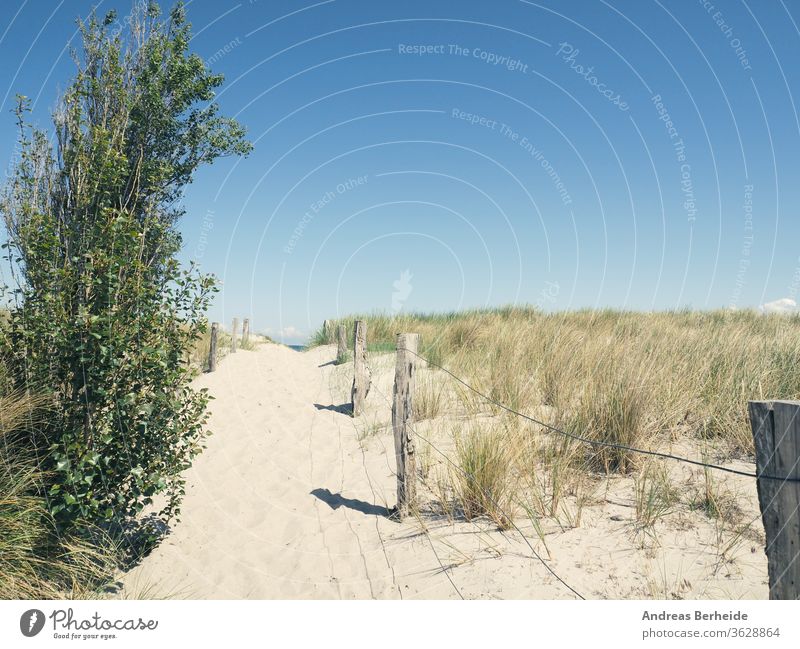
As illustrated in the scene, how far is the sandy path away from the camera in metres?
4.54

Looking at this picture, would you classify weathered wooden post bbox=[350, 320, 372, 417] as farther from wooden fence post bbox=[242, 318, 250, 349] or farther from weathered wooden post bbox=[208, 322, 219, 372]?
wooden fence post bbox=[242, 318, 250, 349]

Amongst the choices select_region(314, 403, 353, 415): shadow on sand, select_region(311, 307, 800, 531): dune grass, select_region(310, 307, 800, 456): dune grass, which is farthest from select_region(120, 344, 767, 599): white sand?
select_region(314, 403, 353, 415): shadow on sand

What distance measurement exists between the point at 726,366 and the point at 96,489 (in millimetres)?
7404

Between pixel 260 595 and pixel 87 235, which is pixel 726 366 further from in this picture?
pixel 87 235

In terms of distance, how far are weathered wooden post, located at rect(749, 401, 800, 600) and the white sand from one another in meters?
1.31

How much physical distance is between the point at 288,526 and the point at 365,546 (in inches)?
50.6

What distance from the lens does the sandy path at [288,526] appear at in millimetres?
4539

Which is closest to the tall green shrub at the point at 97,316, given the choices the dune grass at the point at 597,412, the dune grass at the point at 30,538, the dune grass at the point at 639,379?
the dune grass at the point at 30,538

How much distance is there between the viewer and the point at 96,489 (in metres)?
4.48

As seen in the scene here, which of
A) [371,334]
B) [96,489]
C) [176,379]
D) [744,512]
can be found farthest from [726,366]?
[371,334]
